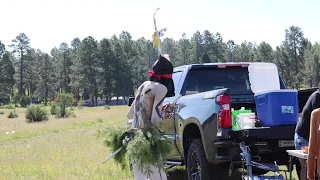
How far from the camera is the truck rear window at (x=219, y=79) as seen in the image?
774cm

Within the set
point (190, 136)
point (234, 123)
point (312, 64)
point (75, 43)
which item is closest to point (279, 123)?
point (234, 123)

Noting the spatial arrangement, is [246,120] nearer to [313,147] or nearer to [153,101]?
[153,101]

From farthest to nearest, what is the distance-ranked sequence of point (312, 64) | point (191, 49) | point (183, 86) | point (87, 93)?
point (191, 49)
point (87, 93)
point (312, 64)
point (183, 86)

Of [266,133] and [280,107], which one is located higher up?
[280,107]

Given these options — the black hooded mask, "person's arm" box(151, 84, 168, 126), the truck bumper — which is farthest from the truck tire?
the black hooded mask

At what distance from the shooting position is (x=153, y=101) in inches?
213

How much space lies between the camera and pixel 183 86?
25.0ft

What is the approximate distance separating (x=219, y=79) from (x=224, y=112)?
182cm

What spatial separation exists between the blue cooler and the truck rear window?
4.96 feet

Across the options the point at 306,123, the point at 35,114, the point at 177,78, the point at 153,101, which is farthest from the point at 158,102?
the point at 35,114

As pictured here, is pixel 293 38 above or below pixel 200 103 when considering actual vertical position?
above

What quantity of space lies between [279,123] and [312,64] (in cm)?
8771

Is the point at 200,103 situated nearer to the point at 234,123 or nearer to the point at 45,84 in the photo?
the point at 234,123

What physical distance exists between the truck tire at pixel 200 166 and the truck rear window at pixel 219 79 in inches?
51.0
